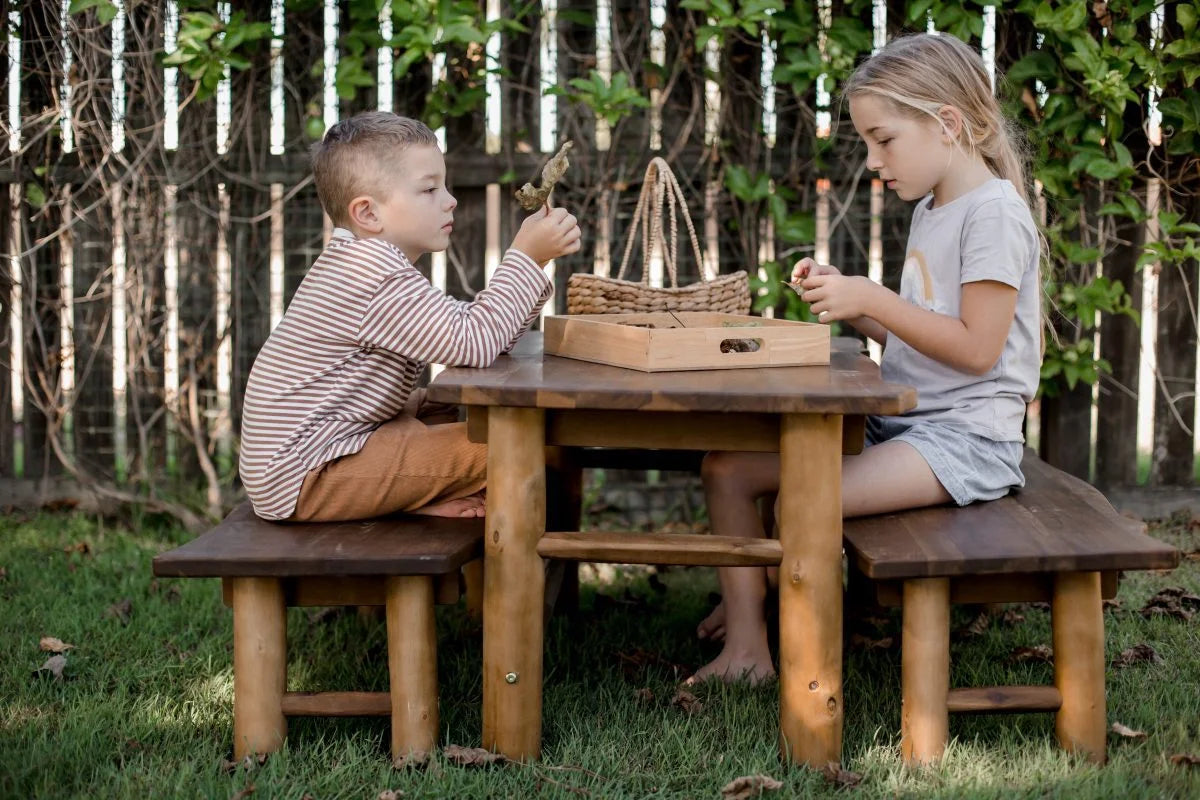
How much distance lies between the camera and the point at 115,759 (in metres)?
2.80

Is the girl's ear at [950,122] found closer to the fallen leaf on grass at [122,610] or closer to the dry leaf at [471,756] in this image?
the dry leaf at [471,756]

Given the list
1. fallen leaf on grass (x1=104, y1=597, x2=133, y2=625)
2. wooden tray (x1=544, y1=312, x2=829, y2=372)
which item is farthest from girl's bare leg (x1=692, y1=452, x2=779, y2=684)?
fallen leaf on grass (x1=104, y1=597, x2=133, y2=625)

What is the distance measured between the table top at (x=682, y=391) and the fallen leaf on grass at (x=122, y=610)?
1555mm

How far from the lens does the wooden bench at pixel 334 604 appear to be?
107 inches

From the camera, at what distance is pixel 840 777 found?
2.64 meters

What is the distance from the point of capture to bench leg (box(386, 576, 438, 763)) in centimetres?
273

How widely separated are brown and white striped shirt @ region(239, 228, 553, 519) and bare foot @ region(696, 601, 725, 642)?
1102 mm

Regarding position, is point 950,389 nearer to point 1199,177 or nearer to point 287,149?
point 1199,177

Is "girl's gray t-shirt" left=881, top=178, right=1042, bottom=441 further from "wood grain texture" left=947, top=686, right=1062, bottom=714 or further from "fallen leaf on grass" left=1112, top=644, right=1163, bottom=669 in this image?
"fallen leaf on grass" left=1112, top=644, right=1163, bottom=669

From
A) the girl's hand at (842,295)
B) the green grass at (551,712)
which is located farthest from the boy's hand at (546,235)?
the green grass at (551,712)

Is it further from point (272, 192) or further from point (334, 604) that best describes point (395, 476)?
point (272, 192)

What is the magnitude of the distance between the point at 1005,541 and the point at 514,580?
38.9 inches

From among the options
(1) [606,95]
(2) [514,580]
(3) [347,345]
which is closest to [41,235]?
(1) [606,95]

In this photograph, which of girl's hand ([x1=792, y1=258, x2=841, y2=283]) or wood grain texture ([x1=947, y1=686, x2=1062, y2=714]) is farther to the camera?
girl's hand ([x1=792, y1=258, x2=841, y2=283])
